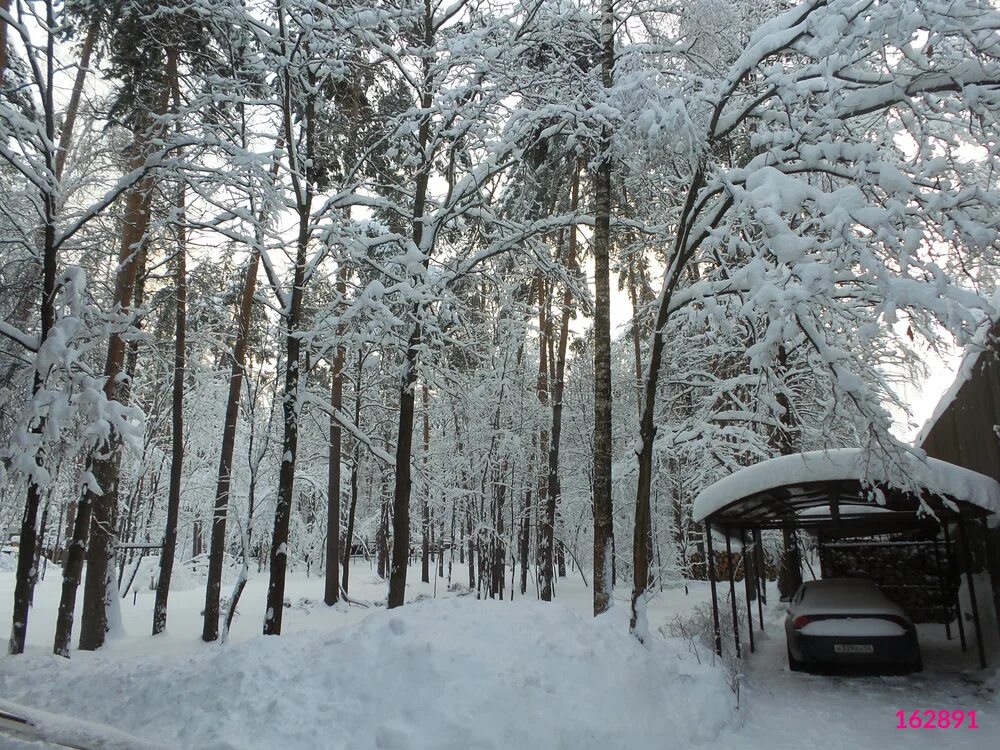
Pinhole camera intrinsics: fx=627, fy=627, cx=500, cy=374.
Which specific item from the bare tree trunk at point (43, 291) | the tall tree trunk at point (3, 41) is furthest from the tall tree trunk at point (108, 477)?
the bare tree trunk at point (43, 291)

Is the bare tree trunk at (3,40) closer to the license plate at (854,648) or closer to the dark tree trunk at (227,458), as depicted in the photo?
the dark tree trunk at (227,458)

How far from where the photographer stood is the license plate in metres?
8.18

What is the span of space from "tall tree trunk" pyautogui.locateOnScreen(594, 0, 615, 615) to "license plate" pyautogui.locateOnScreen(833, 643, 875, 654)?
3033 millimetres

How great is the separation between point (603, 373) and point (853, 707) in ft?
16.9

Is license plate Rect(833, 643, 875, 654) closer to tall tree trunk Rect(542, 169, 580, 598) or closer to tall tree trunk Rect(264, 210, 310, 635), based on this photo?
tall tree trunk Rect(264, 210, 310, 635)

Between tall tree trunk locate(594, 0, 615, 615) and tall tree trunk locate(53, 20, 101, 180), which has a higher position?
tall tree trunk locate(53, 20, 101, 180)

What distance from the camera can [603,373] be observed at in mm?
9625

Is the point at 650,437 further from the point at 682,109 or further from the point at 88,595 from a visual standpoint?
the point at 88,595

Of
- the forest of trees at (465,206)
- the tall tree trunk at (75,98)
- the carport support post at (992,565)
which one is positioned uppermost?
the tall tree trunk at (75,98)

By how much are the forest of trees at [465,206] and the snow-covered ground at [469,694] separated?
4.54 feet

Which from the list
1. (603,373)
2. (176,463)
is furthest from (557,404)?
(176,463)

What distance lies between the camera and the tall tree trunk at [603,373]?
9.34 metres

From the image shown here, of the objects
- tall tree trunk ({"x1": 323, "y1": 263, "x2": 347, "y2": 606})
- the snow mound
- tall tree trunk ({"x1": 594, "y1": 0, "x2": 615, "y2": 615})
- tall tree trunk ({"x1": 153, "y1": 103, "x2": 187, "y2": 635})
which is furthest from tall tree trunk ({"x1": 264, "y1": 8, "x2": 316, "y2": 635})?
tall tree trunk ({"x1": 323, "y1": 263, "x2": 347, "y2": 606})

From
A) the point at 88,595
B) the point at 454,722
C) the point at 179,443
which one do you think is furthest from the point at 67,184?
the point at 454,722
